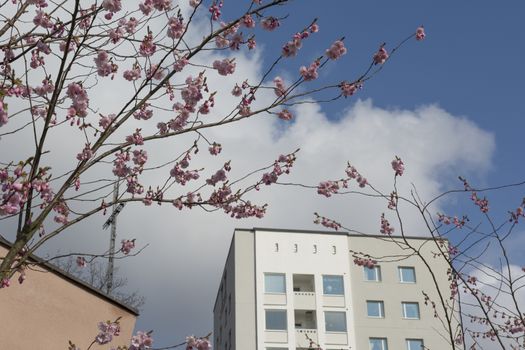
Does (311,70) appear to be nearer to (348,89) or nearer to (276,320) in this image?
(348,89)

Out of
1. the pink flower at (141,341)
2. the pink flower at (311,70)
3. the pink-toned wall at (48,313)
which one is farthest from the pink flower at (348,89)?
the pink-toned wall at (48,313)

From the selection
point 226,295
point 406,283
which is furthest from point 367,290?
point 226,295

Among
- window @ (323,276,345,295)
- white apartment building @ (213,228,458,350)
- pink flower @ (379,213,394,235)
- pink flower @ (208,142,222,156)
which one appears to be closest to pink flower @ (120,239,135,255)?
pink flower @ (208,142,222,156)

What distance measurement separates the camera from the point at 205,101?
5660mm

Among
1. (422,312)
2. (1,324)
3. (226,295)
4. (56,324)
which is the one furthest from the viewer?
(226,295)

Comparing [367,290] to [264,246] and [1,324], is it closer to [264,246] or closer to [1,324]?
[264,246]

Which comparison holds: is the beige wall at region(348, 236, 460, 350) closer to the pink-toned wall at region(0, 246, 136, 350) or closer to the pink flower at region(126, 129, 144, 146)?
the pink-toned wall at region(0, 246, 136, 350)

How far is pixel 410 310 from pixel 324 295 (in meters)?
4.84

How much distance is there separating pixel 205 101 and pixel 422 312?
32.6 m

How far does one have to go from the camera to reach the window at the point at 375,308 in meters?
35.6

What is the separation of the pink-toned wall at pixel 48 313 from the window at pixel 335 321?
2616cm

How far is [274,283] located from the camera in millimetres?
36094

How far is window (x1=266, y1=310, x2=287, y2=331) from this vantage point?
115ft

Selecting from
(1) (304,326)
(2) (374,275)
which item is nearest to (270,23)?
(1) (304,326)
